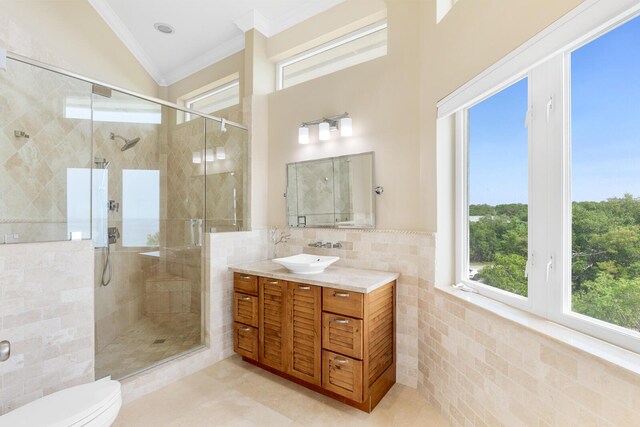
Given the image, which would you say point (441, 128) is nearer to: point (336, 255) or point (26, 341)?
point (336, 255)

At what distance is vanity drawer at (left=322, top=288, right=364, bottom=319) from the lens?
1.84 m

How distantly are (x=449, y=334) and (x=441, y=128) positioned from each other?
56.0 inches

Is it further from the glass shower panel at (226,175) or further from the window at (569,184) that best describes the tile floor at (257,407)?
the glass shower panel at (226,175)

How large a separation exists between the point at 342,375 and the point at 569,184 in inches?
67.2

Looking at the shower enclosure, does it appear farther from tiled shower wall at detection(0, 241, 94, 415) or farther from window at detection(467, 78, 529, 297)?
window at detection(467, 78, 529, 297)

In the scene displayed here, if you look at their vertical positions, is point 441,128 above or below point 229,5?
below

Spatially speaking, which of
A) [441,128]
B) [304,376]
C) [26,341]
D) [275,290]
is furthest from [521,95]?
[26,341]

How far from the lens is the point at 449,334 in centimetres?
182

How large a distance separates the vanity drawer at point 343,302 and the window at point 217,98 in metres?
2.63

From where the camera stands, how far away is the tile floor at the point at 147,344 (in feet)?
6.81

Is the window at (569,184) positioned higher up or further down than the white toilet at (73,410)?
higher up

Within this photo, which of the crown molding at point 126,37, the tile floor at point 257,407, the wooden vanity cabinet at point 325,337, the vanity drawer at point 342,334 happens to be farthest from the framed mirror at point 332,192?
the crown molding at point 126,37

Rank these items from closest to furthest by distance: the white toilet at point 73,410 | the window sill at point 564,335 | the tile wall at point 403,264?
the window sill at point 564,335 < the white toilet at point 73,410 < the tile wall at point 403,264

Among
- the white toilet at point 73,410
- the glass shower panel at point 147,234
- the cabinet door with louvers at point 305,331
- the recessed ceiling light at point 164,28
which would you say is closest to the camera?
the white toilet at point 73,410
